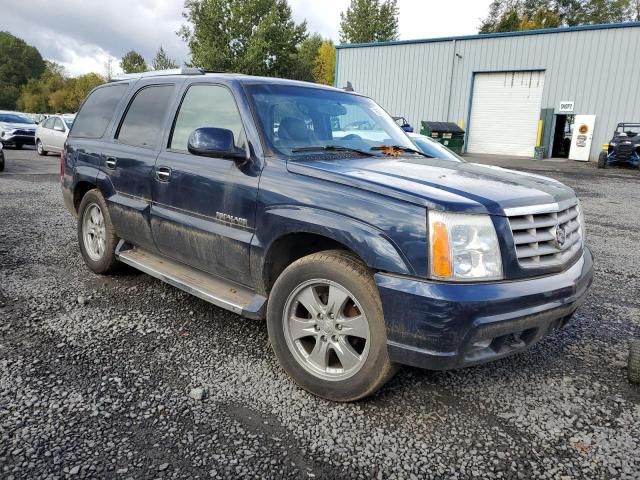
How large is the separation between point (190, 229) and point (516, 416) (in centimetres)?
235

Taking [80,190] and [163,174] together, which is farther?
[80,190]

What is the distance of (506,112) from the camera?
83.4 feet

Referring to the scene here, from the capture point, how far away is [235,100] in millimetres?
3285

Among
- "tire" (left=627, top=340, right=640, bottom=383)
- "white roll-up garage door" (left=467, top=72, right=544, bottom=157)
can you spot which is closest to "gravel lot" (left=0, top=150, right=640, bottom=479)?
"tire" (left=627, top=340, right=640, bottom=383)

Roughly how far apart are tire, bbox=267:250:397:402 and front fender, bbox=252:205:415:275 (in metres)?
0.13

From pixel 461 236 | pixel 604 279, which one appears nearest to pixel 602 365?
pixel 461 236

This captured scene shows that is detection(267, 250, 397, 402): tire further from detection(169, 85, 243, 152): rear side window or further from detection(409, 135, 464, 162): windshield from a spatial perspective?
detection(409, 135, 464, 162): windshield

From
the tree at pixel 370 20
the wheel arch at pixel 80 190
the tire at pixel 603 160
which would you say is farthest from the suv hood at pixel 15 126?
the tree at pixel 370 20

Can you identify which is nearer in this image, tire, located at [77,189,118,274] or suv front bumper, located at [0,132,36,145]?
tire, located at [77,189,118,274]

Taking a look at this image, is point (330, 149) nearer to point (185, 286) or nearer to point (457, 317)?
point (185, 286)

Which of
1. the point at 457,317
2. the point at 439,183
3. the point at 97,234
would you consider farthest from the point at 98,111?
the point at 457,317

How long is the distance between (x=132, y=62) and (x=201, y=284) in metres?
103

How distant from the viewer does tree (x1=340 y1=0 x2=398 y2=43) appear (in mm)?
56250

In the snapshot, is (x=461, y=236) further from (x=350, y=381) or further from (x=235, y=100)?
(x=235, y=100)
